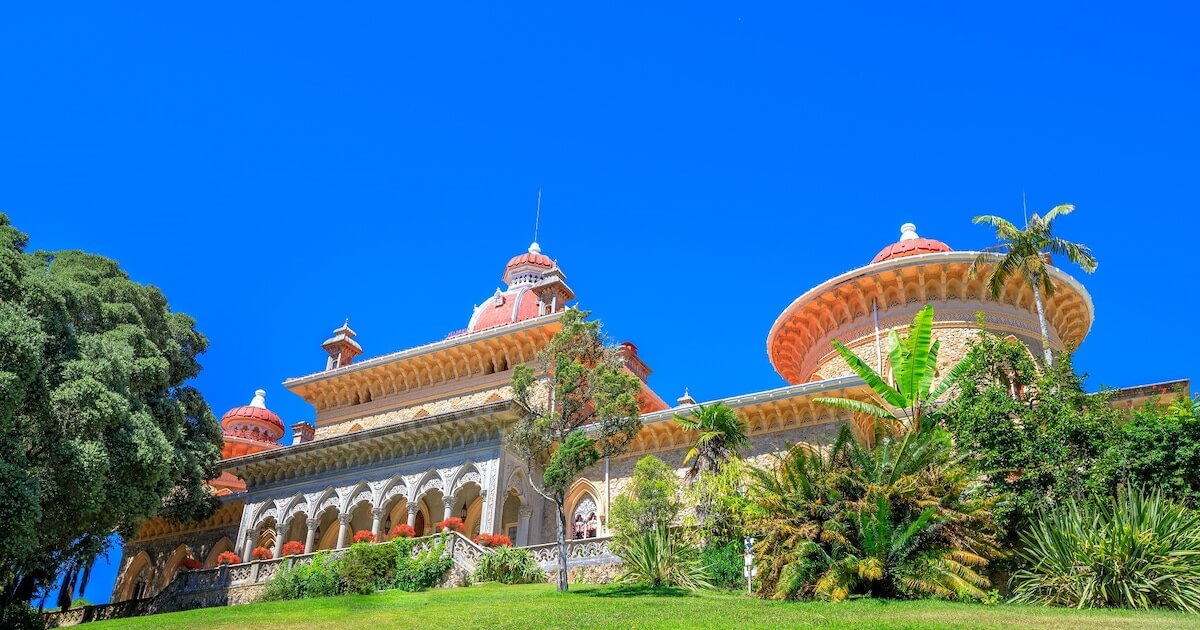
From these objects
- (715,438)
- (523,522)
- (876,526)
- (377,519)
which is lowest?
(876,526)

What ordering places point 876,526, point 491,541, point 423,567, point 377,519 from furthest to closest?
point 377,519
point 491,541
point 423,567
point 876,526

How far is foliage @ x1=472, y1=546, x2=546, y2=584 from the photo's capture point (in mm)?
22938

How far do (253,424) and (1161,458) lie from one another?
45.5m

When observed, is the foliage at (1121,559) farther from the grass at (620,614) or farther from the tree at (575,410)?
the tree at (575,410)

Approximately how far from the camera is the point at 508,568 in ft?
75.7

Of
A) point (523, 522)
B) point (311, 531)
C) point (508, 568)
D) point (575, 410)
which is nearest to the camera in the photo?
point (575, 410)

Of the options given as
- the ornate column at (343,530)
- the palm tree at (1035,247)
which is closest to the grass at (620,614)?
the ornate column at (343,530)

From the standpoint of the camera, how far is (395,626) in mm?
15312

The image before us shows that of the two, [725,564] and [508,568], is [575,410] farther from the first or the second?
[508,568]

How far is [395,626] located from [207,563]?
975 inches

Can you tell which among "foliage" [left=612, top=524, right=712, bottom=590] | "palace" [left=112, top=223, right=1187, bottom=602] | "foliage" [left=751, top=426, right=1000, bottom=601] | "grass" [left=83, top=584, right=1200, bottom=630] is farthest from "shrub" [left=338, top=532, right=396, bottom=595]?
"foliage" [left=751, top=426, right=1000, bottom=601]

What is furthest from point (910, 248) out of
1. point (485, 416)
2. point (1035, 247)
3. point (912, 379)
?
point (485, 416)

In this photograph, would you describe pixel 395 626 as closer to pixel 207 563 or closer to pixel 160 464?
pixel 160 464

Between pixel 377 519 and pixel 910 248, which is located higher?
pixel 910 248
